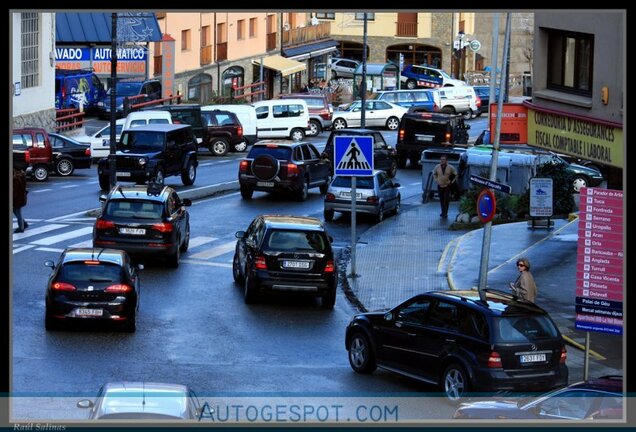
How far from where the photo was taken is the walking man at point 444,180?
36.2m

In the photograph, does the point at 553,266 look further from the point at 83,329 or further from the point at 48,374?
the point at 48,374

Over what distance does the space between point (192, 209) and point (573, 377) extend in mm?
18923

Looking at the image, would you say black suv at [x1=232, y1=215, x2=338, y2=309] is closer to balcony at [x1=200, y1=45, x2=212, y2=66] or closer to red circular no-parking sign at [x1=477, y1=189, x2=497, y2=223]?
red circular no-parking sign at [x1=477, y1=189, x2=497, y2=223]

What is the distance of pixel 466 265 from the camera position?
94.4 ft

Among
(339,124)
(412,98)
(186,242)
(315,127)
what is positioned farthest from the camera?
(412,98)

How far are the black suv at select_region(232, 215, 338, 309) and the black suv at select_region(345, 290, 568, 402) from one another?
529 centimetres

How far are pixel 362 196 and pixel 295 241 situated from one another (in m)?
11.6

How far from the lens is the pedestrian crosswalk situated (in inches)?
1147

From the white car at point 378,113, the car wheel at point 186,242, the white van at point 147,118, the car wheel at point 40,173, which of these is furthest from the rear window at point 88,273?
the white car at point 378,113

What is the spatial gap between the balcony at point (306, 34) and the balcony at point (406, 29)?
8637 mm

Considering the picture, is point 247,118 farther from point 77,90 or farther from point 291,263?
point 291,263

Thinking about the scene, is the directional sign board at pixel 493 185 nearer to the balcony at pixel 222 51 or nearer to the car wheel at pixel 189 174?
the car wheel at pixel 189 174

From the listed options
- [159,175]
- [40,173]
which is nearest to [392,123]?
[40,173]

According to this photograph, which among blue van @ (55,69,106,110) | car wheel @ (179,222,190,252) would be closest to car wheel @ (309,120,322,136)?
blue van @ (55,69,106,110)
